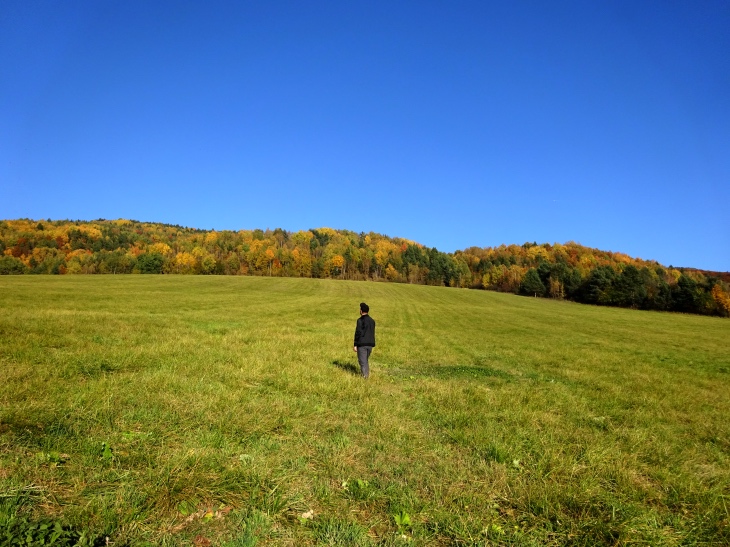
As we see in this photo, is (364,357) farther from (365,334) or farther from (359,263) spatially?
(359,263)

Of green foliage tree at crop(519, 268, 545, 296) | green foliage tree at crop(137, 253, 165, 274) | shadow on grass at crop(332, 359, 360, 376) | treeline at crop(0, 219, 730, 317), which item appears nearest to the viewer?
shadow on grass at crop(332, 359, 360, 376)

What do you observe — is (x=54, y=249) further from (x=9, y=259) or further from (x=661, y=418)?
(x=661, y=418)

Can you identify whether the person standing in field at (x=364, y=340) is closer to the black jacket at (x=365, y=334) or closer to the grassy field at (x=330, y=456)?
the black jacket at (x=365, y=334)

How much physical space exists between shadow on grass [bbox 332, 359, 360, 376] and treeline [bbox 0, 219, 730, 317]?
104m

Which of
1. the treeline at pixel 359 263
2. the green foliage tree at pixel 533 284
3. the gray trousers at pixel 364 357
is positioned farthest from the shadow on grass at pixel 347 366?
the green foliage tree at pixel 533 284

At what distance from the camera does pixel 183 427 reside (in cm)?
640

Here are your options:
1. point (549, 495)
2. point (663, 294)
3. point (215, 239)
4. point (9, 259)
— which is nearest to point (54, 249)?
point (9, 259)

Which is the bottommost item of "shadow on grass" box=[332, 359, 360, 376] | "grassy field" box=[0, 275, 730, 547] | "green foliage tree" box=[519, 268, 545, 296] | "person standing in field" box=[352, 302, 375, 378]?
"shadow on grass" box=[332, 359, 360, 376]

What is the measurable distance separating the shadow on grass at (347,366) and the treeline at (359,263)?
104 m

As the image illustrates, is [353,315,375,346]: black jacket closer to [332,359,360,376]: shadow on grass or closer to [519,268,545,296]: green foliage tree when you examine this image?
[332,359,360,376]: shadow on grass

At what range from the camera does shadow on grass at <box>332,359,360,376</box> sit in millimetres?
13071

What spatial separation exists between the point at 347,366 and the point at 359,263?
142 m

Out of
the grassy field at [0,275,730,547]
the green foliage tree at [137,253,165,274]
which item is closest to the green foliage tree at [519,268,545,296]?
the grassy field at [0,275,730,547]

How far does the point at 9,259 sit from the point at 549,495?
13665cm
